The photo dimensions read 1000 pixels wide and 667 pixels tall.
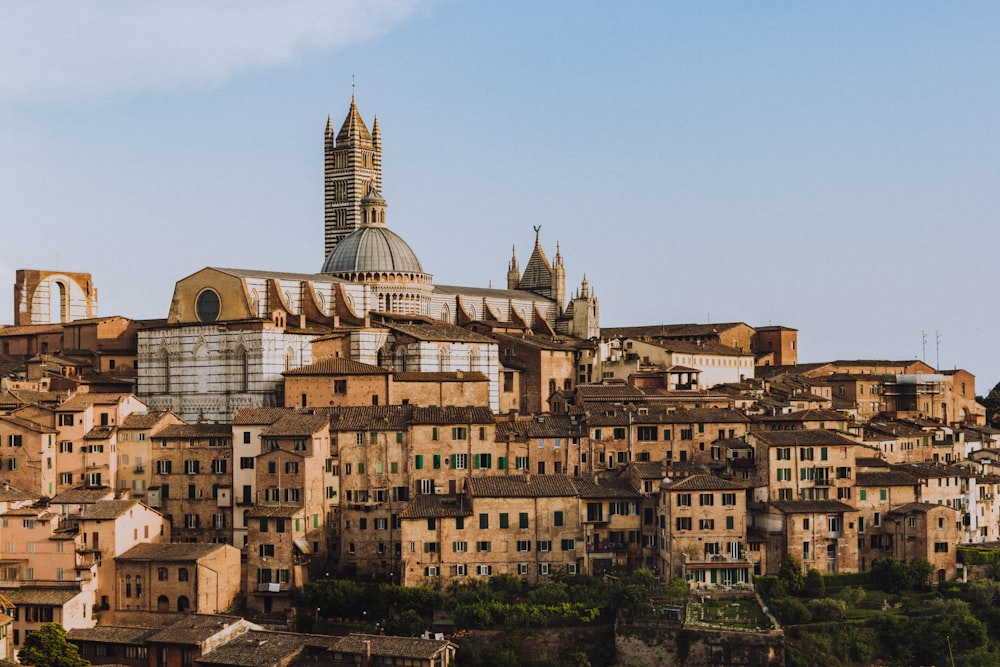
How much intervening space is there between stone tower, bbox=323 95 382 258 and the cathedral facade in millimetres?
7286

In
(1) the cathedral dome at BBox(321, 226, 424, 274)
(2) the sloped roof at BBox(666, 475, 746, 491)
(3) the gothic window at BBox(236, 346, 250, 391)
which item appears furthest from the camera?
(1) the cathedral dome at BBox(321, 226, 424, 274)

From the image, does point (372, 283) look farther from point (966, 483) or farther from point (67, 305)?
point (966, 483)

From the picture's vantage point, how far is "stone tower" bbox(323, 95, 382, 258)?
97188 mm

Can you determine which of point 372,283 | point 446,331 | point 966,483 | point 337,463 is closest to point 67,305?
point 372,283

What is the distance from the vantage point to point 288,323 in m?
72.6

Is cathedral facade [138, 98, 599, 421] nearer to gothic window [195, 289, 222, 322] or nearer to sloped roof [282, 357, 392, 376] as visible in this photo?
gothic window [195, 289, 222, 322]

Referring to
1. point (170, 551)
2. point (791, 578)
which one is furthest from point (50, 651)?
point (791, 578)

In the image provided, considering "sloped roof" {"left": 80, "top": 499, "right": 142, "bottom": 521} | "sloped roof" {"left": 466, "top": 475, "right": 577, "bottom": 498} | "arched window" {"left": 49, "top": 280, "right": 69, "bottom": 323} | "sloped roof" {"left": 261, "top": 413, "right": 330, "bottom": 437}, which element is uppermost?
"arched window" {"left": 49, "top": 280, "right": 69, "bottom": 323}

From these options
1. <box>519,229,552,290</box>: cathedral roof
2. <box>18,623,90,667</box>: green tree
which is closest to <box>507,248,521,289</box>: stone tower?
<box>519,229,552,290</box>: cathedral roof

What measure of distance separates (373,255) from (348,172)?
1842 centimetres

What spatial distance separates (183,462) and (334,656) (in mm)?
14025

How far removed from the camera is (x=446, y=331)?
74375mm

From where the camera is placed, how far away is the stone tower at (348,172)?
97.2 meters

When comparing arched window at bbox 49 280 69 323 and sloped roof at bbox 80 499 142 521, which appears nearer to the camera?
sloped roof at bbox 80 499 142 521
